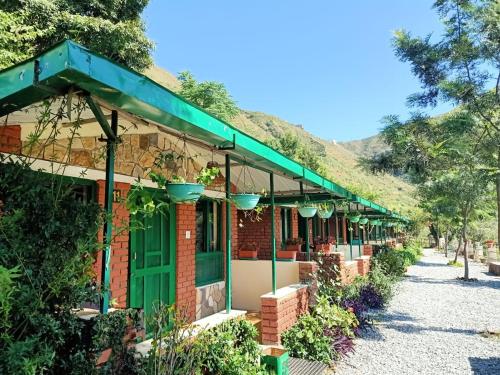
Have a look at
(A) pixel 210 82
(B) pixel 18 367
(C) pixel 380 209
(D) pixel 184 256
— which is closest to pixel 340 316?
(D) pixel 184 256

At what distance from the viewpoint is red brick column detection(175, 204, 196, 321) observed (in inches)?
272

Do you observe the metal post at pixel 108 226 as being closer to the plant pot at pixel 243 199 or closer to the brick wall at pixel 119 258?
the plant pot at pixel 243 199

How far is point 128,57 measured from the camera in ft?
57.5

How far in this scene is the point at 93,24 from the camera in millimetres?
14695

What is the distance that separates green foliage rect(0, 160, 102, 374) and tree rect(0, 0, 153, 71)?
11213 millimetres

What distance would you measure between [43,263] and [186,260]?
4979 mm

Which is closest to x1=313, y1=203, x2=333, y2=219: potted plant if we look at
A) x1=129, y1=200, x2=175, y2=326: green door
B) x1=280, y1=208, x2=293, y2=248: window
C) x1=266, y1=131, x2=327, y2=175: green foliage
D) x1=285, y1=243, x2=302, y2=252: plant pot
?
x1=285, y1=243, x2=302, y2=252: plant pot

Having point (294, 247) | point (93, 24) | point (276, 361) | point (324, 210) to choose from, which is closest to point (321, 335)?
point (276, 361)

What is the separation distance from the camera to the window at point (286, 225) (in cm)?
1257

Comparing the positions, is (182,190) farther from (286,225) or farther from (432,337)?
(286,225)

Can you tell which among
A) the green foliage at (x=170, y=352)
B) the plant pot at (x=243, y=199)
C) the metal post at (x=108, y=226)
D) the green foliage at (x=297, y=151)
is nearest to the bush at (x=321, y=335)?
the plant pot at (x=243, y=199)

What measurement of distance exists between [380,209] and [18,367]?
15211 mm

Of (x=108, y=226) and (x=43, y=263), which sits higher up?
(x=108, y=226)

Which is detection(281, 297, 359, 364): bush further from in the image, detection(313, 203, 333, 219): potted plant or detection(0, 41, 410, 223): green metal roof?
detection(0, 41, 410, 223): green metal roof
